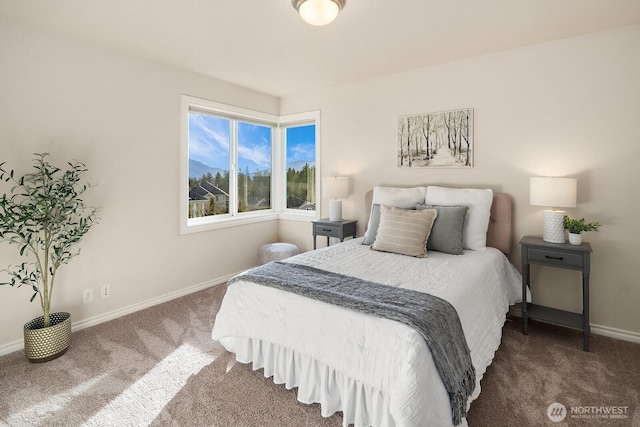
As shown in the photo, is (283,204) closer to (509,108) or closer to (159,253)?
(159,253)

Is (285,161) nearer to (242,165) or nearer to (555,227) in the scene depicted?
(242,165)

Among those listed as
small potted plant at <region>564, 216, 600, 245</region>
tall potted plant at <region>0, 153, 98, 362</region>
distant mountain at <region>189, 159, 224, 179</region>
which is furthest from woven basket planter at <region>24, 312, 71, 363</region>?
small potted plant at <region>564, 216, 600, 245</region>

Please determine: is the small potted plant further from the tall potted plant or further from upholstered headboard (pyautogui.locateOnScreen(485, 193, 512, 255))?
the tall potted plant

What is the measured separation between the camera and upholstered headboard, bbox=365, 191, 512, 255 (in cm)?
296

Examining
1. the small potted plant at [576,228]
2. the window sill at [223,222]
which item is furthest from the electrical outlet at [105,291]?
the small potted plant at [576,228]

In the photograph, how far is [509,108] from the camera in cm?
299

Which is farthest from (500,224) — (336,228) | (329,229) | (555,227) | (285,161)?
(285,161)

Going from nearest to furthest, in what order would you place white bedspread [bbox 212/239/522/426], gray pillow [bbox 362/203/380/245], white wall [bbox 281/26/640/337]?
1. white bedspread [bbox 212/239/522/426]
2. white wall [bbox 281/26/640/337]
3. gray pillow [bbox 362/203/380/245]

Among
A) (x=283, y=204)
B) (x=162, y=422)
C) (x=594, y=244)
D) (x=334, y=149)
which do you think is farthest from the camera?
(x=283, y=204)

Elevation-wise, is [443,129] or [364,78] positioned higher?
[364,78]

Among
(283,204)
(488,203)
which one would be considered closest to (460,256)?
(488,203)

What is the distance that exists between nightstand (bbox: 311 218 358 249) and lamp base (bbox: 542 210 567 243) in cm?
192

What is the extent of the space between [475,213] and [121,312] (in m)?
3.38

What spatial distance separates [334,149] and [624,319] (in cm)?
320
